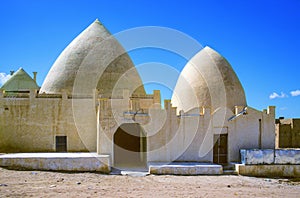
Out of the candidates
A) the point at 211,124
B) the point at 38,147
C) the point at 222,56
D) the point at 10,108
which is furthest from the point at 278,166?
the point at 10,108

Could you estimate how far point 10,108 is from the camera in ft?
48.7

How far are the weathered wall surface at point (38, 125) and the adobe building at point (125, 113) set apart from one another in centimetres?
4

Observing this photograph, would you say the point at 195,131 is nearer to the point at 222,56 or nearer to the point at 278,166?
the point at 278,166

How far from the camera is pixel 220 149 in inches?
548

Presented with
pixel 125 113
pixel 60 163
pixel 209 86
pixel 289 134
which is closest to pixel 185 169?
pixel 125 113

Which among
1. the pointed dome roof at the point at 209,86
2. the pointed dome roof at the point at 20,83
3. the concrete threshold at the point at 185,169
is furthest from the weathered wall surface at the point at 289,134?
the pointed dome roof at the point at 20,83

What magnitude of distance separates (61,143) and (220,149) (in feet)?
23.8

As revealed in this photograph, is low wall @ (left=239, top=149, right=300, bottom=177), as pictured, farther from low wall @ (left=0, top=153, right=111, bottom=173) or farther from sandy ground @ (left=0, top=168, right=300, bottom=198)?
low wall @ (left=0, top=153, right=111, bottom=173)

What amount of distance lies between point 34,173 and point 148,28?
28.3 feet

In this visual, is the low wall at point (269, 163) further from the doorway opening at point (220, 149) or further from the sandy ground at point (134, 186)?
the doorway opening at point (220, 149)

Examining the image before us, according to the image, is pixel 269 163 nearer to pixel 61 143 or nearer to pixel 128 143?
pixel 128 143

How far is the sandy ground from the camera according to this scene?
8.85 meters

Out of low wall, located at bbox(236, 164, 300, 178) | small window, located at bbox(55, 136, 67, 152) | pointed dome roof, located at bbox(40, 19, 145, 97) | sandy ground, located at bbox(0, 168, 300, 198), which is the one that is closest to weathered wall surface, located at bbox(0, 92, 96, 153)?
small window, located at bbox(55, 136, 67, 152)

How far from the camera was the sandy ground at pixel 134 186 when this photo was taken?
29.0 ft
